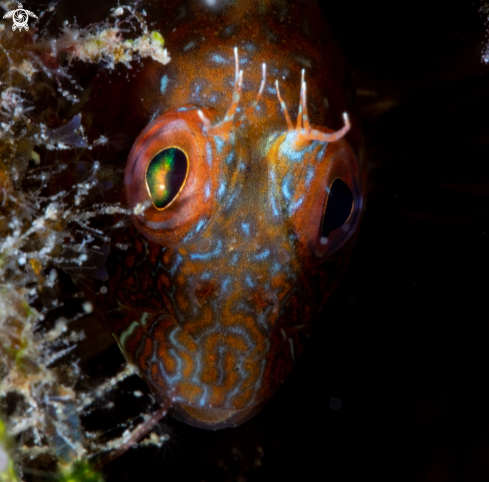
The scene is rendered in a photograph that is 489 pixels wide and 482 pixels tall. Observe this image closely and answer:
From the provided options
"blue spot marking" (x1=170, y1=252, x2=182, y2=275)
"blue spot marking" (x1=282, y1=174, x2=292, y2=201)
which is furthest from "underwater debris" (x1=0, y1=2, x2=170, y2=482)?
"blue spot marking" (x1=282, y1=174, x2=292, y2=201)

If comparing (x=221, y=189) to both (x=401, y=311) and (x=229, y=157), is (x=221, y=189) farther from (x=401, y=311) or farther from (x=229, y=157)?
(x=401, y=311)

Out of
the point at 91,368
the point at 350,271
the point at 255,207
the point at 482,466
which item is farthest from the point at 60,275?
the point at 482,466

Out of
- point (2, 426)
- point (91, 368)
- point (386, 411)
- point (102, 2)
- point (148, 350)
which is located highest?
point (102, 2)

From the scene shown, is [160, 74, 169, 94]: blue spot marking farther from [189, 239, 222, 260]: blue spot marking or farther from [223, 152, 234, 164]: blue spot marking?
[189, 239, 222, 260]: blue spot marking

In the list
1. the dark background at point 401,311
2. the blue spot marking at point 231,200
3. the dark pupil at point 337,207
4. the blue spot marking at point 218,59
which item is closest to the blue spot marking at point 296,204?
the dark pupil at point 337,207

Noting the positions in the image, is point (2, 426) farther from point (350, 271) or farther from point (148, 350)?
point (350, 271)

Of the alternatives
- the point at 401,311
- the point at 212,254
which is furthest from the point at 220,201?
the point at 401,311

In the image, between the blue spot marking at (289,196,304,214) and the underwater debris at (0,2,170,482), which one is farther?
the blue spot marking at (289,196,304,214)

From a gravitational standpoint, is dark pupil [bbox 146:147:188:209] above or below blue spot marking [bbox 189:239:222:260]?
above
